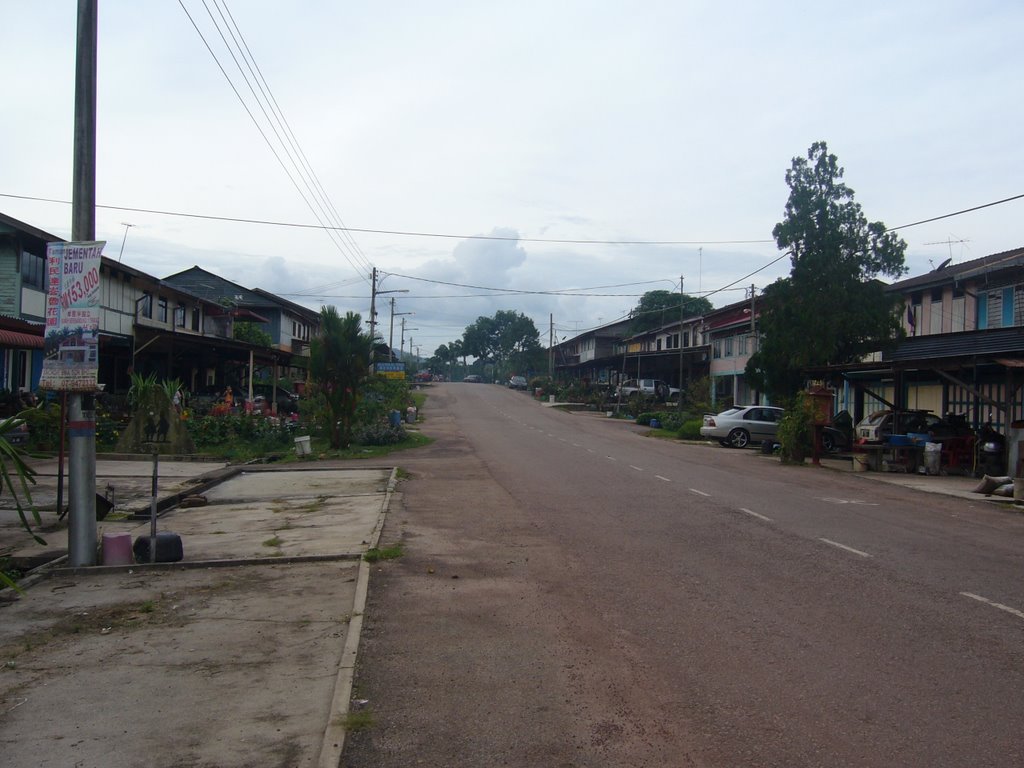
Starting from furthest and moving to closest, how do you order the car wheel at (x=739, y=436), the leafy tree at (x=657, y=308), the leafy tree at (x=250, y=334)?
the leafy tree at (x=657, y=308) < the leafy tree at (x=250, y=334) < the car wheel at (x=739, y=436)

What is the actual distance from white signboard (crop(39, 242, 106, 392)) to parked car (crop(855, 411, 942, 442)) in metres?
20.8

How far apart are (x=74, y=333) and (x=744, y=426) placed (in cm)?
2821

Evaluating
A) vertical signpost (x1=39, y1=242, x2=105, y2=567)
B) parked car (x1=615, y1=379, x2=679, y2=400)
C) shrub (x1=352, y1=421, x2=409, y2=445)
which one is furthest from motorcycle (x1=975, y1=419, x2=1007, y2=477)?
parked car (x1=615, y1=379, x2=679, y2=400)

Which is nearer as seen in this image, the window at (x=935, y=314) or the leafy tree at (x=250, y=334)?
the window at (x=935, y=314)

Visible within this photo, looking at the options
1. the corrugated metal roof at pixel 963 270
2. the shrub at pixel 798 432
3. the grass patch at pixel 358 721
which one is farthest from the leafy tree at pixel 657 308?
the grass patch at pixel 358 721

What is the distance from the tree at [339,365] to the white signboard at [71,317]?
17555mm

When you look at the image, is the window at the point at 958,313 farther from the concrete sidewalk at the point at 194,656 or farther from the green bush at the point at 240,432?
the concrete sidewalk at the point at 194,656

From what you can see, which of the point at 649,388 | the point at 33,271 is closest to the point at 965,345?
the point at 33,271

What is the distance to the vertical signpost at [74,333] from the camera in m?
9.17

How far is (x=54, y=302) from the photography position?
920 cm

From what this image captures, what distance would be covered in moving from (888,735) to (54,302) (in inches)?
335

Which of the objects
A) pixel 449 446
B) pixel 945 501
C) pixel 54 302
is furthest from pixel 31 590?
pixel 449 446

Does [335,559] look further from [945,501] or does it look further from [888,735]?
[945,501]

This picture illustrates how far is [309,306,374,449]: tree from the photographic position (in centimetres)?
2692
